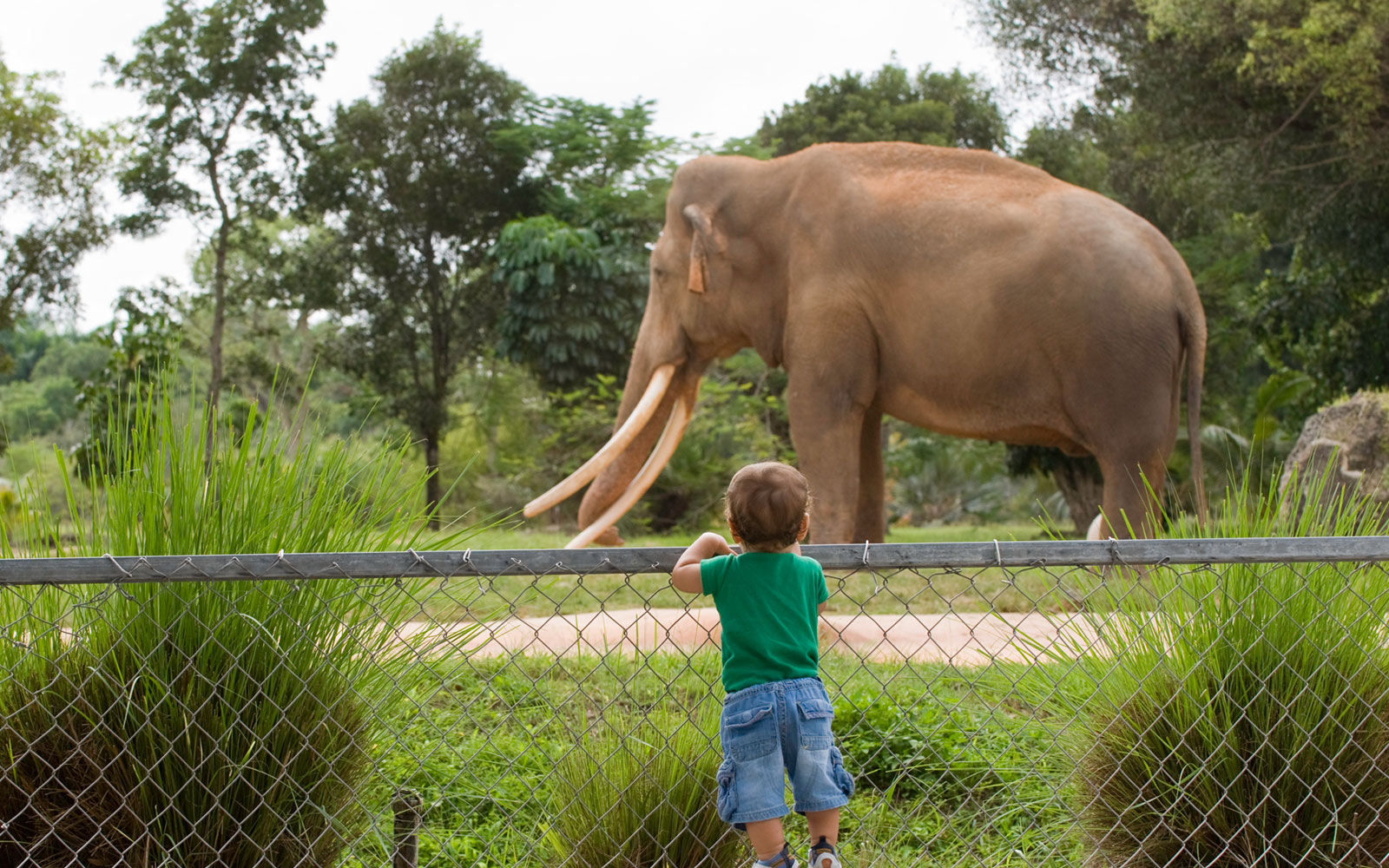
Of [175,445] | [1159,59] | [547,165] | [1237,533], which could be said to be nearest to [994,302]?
[1237,533]

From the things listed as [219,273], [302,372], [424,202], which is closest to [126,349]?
[219,273]

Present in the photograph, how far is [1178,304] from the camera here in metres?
5.18

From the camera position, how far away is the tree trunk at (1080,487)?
10.2 metres

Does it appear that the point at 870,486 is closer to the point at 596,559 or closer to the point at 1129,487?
the point at 1129,487

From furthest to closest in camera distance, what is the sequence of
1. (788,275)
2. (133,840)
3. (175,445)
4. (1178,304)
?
1. (788,275)
2. (1178,304)
3. (175,445)
4. (133,840)

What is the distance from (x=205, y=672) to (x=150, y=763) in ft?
0.65

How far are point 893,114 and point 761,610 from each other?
55.9ft

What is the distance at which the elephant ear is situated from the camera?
19.3 feet

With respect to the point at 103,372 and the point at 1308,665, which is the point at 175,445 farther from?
the point at 103,372

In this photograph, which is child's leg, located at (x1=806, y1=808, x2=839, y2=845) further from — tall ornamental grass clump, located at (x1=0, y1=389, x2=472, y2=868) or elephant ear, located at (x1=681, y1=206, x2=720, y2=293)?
elephant ear, located at (x1=681, y1=206, x2=720, y2=293)

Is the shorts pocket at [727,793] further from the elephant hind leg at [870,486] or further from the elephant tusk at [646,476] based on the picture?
the elephant hind leg at [870,486]

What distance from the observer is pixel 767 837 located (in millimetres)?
1992

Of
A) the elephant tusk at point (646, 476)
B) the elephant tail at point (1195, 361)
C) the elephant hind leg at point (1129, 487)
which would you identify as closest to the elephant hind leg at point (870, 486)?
the elephant tusk at point (646, 476)

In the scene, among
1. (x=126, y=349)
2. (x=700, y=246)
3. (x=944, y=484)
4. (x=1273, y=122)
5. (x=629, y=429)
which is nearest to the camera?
(x=700, y=246)
